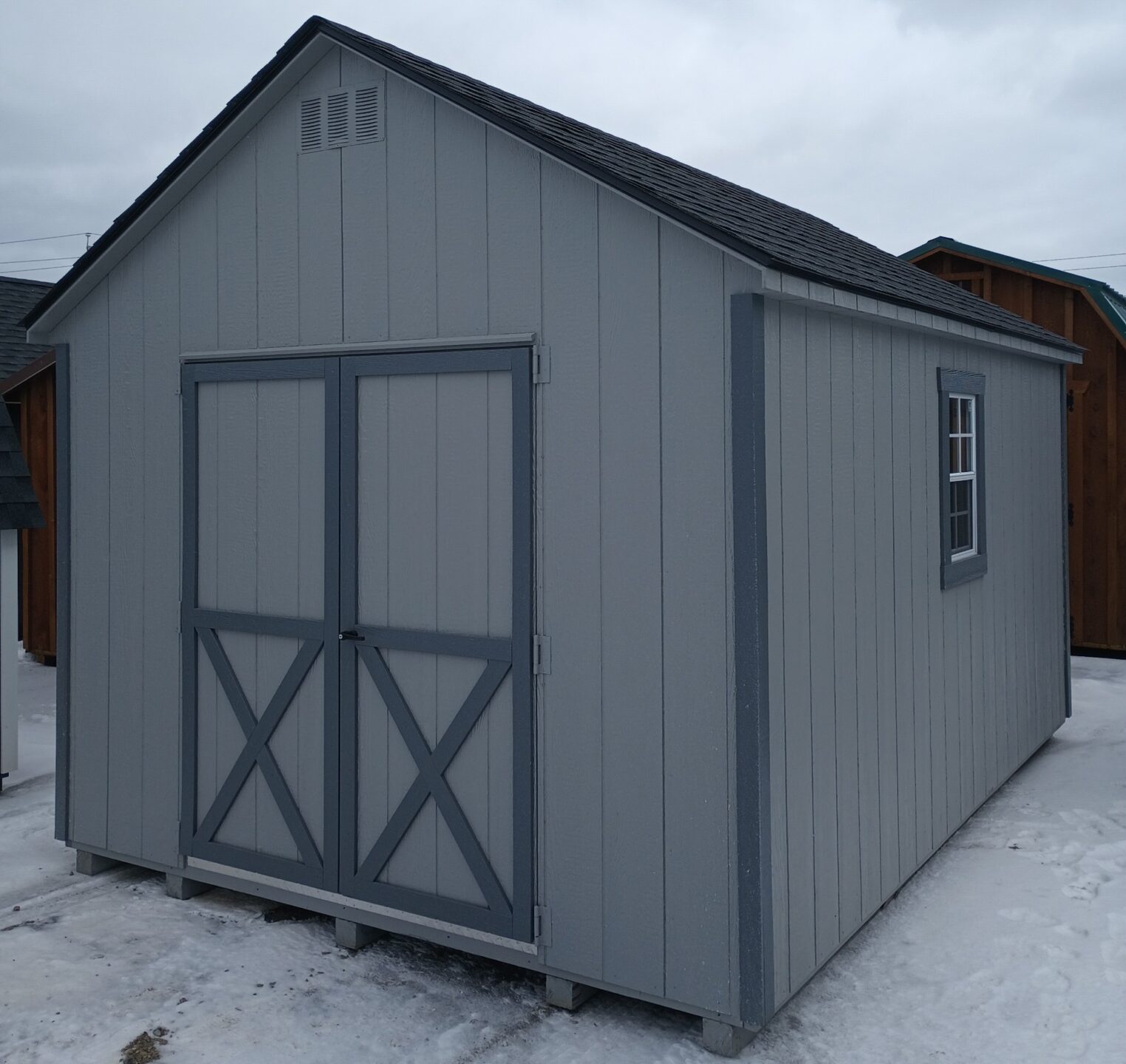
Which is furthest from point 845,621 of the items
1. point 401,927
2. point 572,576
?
point 401,927

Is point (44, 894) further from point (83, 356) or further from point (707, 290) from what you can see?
point (707, 290)

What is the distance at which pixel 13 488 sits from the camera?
7391 millimetres

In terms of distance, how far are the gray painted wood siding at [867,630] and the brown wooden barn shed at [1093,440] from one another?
4712 millimetres

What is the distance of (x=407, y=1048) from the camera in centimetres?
396

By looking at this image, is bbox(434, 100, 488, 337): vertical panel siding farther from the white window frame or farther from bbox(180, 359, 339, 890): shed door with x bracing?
the white window frame

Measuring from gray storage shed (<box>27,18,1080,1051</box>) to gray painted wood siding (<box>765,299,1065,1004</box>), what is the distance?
26 millimetres

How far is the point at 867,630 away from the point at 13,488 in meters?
5.34

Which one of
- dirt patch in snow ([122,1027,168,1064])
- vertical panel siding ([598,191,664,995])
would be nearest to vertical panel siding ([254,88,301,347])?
vertical panel siding ([598,191,664,995])

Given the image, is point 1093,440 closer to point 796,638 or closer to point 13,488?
point 796,638

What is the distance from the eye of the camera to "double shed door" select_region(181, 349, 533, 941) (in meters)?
4.43

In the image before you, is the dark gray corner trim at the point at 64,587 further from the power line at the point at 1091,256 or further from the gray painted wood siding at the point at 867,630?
the power line at the point at 1091,256

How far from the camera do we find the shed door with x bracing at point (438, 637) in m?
4.39

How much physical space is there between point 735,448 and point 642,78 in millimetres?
29842

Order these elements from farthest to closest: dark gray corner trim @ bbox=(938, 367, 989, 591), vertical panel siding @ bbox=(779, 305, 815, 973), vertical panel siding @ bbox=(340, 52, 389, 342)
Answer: dark gray corner trim @ bbox=(938, 367, 989, 591)
vertical panel siding @ bbox=(340, 52, 389, 342)
vertical panel siding @ bbox=(779, 305, 815, 973)
